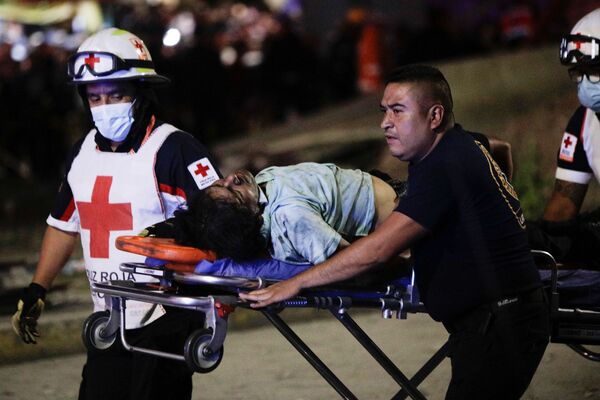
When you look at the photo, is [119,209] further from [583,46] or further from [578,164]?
[578,164]

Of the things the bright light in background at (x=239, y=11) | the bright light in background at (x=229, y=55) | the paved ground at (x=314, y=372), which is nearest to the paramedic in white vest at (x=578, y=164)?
the paved ground at (x=314, y=372)

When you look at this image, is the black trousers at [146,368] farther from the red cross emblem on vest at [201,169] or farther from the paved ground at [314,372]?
the paved ground at [314,372]

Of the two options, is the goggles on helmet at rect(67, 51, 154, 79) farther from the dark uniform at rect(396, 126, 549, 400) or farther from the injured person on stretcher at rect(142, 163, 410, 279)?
the dark uniform at rect(396, 126, 549, 400)

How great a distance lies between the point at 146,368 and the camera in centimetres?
459

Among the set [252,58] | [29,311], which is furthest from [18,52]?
[29,311]

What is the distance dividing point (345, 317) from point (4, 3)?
71.8ft

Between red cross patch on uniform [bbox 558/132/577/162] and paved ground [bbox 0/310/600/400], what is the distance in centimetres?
143

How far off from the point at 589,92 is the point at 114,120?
2119mm

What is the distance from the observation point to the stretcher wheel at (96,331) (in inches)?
177

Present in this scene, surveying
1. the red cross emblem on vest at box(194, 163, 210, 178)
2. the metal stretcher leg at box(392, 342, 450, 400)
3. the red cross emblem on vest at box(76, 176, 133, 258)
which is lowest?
the metal stretcher leg at box(392, 342, 450, 400)

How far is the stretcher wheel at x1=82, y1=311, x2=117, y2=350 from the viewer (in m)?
4.49

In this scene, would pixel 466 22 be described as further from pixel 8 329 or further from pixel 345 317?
pixel 345 317

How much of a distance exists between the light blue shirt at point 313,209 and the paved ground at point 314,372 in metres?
2.30

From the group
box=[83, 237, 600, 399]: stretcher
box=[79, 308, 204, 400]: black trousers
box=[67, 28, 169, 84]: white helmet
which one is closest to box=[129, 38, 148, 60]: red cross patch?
box=[67, 28, 169, 84]: white helmet
